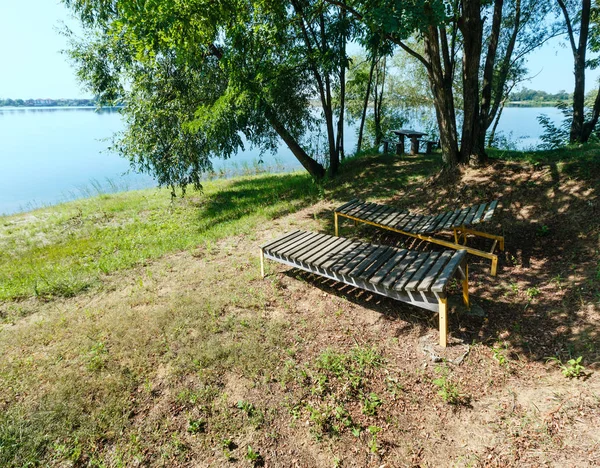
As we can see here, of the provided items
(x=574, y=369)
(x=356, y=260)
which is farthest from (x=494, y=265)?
(x=356, y=260)

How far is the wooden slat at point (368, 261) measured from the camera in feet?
13.0

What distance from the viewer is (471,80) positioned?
21.5ft

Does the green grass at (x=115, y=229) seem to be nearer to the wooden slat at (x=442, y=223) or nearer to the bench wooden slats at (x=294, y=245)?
the bench wooden slats at (x=294, y=245)

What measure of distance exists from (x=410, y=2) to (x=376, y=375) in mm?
5109

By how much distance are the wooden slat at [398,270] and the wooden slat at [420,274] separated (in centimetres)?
17

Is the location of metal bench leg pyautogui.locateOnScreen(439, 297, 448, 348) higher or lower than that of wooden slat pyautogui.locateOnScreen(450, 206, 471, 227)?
lower

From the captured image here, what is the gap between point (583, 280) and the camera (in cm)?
397

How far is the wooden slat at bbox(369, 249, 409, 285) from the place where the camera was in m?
3.73

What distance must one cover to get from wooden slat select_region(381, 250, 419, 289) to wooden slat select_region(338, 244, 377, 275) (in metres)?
0.45

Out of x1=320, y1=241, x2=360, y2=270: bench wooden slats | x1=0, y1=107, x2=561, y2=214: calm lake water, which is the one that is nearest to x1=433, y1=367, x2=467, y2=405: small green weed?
x1=320, y1=241, x2=360, y2=270: bench wooden slats

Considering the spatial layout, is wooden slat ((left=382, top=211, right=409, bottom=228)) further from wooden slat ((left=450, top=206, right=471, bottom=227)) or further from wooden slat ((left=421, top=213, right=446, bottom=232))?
wooden slat ((left=450, top=206, right=471, bottom=227))

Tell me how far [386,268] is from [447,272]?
2.29 feet

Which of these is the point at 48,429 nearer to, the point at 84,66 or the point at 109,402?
the point at 109,402

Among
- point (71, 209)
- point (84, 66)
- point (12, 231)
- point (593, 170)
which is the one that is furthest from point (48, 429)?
point (84, 66)
